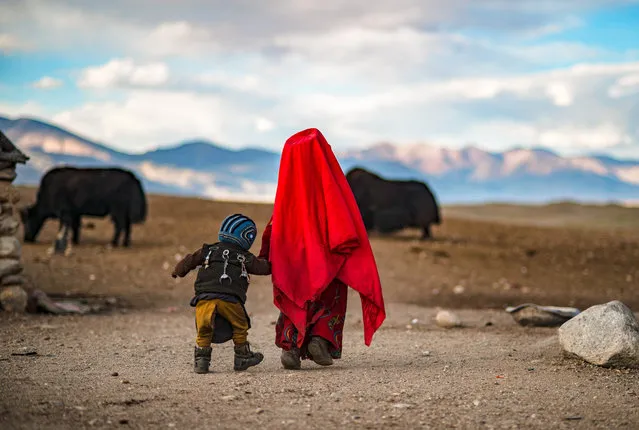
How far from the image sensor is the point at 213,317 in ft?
25.4

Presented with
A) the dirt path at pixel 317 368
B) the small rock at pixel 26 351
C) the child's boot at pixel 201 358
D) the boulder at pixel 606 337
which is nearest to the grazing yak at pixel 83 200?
the dirt path at pixel 317 368

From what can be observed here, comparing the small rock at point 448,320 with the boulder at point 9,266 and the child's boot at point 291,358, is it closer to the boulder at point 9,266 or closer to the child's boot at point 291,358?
the child's boot at point 291,358

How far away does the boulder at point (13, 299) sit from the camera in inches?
483

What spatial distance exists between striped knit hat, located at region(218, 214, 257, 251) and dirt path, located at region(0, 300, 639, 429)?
1.25 metres

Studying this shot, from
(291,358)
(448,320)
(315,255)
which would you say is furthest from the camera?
(448,320)

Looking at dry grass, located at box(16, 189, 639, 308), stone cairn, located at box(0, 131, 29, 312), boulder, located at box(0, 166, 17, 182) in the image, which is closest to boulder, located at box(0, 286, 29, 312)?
stone cairn, located at box(0, 131, 29, 312)

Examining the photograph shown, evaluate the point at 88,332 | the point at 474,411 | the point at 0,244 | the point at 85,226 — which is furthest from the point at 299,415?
the point at 85,226

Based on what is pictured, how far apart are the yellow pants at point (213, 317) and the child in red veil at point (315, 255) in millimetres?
407

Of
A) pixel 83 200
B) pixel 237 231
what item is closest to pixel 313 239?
pixel 237 231

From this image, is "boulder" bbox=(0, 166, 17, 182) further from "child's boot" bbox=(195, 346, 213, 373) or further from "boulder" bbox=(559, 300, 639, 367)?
"boulder" bbox=(559, 300, 639, 367)

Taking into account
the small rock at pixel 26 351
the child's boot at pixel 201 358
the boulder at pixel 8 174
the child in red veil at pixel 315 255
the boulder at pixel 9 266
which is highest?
the boulder at pixel 8 174

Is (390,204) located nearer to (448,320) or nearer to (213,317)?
Answer: (448,320)

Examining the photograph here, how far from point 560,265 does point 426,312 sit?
24.2ft

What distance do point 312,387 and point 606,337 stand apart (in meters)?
3.17
